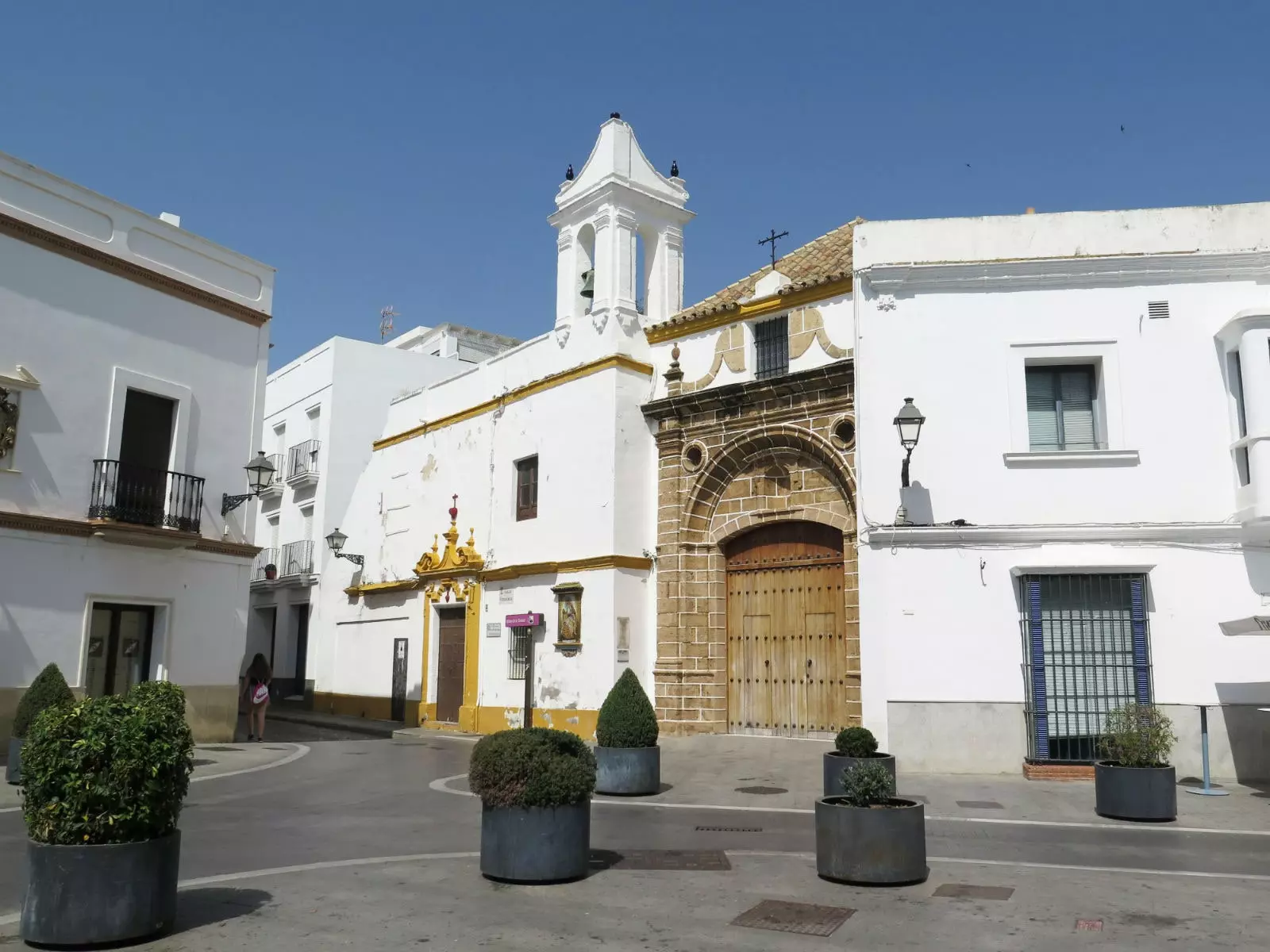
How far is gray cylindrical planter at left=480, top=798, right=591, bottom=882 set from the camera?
7324 millimetres

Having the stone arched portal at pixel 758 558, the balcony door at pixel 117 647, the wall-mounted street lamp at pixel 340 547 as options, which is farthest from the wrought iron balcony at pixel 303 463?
the stone arched portal at pixel 758 558

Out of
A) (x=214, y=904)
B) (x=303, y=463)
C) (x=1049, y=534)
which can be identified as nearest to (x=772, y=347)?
(x=1049, y=534)

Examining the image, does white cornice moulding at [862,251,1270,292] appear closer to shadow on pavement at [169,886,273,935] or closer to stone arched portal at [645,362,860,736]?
stone arched portal at [645,362,860,736]

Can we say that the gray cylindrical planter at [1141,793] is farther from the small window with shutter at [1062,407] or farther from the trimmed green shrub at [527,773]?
the trimmed green shrub at [527,773]

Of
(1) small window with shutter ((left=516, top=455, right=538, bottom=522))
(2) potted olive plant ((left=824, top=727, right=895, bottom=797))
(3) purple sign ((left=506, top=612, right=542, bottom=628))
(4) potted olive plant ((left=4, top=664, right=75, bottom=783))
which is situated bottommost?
(2) potted olive plant ((left=824, top=727, right=895, bottom=797))

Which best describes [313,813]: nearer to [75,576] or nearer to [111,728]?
[111,728]

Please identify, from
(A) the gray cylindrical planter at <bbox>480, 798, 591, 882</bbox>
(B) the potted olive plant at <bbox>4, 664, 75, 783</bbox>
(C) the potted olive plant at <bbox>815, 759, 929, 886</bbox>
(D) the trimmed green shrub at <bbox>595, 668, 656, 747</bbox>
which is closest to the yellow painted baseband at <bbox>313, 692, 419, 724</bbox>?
(B) the potted olive plant at <bbox>4, 664, 75, 783</bbox>

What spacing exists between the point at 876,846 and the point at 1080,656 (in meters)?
7.80

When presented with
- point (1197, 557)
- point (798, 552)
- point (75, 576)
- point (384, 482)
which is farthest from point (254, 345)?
point (1197, 557)

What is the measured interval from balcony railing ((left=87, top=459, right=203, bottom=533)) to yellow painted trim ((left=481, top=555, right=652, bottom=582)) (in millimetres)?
6050

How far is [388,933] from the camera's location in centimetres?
601

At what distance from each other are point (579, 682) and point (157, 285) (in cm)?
981

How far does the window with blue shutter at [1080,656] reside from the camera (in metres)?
13.7

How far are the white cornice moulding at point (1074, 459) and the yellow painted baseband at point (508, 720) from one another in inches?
321
